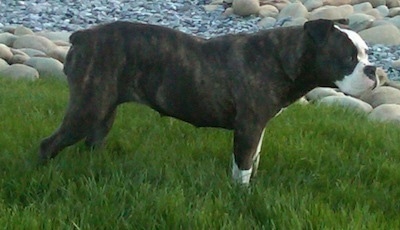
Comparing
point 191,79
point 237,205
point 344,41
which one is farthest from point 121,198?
point 344,41

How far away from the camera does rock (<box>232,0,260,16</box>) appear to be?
541 inches

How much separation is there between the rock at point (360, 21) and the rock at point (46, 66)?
5201mm

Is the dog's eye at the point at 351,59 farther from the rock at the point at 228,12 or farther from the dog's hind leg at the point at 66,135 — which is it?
the rock at the point at 228,12

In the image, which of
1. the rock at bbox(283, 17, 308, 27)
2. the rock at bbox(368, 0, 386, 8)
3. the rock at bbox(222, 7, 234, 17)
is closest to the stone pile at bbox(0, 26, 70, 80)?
the rock at bbox(283, 17, 308, 27)

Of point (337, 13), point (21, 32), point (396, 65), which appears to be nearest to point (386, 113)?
point (396, 65)

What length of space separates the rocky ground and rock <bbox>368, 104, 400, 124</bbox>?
81.5 inches

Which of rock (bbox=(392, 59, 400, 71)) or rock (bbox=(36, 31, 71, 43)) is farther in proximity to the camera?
rock (bbox=(36, 31, 71, 43))

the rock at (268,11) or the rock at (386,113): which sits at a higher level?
the rock at (386,113)

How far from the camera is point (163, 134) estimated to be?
5727 millimetres

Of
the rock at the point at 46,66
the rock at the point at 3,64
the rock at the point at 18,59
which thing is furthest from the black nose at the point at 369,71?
the rock at the point at 18,59

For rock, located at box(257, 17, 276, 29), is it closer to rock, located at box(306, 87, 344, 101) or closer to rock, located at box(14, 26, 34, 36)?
rock, located at box(14, 26, 34, 36)

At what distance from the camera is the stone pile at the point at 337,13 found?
1157cm

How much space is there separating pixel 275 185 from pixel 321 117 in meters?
1.83

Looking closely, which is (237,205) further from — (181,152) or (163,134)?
(163,134)
